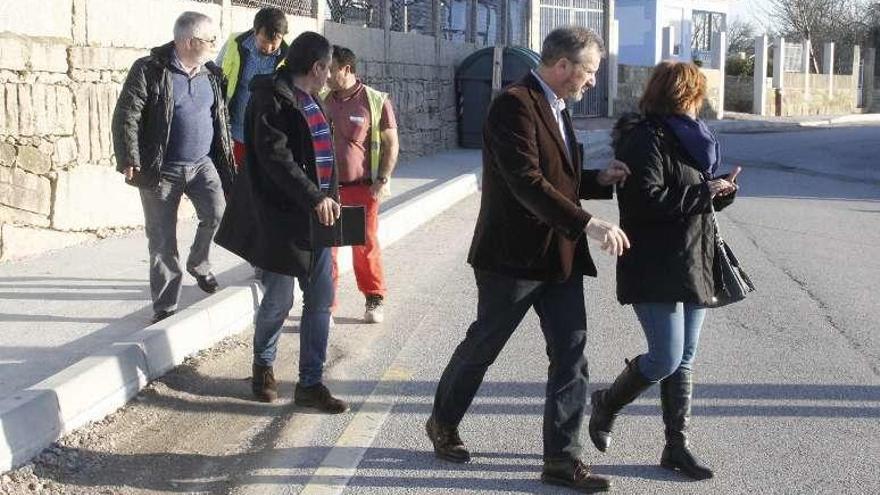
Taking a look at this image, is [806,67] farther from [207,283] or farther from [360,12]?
[207,283]

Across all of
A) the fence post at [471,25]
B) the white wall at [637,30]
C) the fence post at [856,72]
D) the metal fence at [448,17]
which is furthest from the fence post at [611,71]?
the fence post at [856,72]

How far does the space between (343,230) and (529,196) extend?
1.45 metres

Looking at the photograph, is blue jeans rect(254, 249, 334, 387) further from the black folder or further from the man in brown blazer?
the man in brown blazer

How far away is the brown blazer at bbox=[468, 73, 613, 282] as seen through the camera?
4.56 meters

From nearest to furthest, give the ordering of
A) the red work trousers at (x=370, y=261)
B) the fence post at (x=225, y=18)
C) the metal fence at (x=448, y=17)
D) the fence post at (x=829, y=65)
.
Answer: the red work trousers at (x=370, y=261) < the fence post at (x=225, y=18) < the metal fence at (x=448, y=17) < the fence post at (x=829, y=65)

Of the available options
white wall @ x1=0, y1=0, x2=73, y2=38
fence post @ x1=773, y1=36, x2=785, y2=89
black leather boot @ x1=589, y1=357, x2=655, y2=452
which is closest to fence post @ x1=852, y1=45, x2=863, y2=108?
fence post @ x1=773, y1=36, x2=785, y2=89

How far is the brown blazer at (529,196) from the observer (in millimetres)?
4562

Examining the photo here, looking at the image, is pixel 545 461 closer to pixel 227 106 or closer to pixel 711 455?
pixel 711 455

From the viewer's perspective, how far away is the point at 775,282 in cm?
978

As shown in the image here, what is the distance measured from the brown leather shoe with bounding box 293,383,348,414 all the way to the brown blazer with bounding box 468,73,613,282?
1336 mm

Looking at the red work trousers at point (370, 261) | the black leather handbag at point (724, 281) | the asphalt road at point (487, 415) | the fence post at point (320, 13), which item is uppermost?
the fence post at point (320, 13)

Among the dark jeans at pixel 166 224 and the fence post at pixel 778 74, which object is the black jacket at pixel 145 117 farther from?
the fence post at pixel 778 74

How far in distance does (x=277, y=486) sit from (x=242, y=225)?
144 cm

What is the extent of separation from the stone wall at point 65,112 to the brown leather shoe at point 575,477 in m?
5.51
